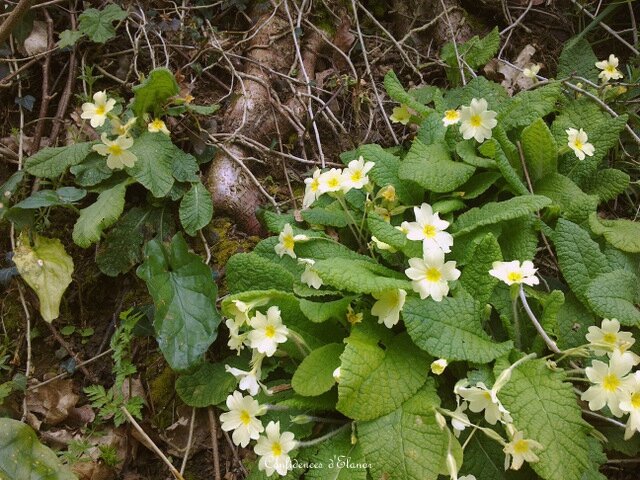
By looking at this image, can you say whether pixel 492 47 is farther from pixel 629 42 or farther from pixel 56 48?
pixel 56 48

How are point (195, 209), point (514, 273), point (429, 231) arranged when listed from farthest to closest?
point (195, 209) → point (429, 231) → point (514, 273)

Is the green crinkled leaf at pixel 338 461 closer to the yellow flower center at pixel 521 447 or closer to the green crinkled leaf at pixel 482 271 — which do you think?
the yellow flower center at pixel 521 447

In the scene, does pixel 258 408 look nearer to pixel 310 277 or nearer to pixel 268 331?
pixel 268 331

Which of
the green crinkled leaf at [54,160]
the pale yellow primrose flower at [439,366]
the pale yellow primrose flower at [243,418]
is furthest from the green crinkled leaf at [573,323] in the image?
the green crinkled leaf at [54,160]

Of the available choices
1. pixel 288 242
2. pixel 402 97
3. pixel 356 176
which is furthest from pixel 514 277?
pixel 402 97

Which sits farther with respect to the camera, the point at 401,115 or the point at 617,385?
the point at 401,115
